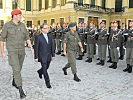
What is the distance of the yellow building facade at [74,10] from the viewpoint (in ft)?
123

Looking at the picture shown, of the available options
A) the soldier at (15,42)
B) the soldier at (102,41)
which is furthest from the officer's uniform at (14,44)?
the soldier at (102,41)

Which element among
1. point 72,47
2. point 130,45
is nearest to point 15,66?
point 72,47

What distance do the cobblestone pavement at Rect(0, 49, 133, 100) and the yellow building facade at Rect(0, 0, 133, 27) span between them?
27.3 m

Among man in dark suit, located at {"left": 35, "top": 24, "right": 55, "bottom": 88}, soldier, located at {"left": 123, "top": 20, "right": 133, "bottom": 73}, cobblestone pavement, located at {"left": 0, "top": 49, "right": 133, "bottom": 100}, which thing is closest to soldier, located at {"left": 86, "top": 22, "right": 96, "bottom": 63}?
cobblestone pavement, located at {"left": 0, "top": 49, "right": 133, "bottom": 100}

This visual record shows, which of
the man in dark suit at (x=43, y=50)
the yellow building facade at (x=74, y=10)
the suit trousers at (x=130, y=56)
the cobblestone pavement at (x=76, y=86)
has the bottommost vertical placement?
the cobblestone pavement at (x=76, y=86)

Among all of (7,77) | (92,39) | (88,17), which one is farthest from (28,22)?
(7,77)

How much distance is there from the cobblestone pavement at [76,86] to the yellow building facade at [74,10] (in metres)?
27.3

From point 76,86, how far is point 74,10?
2967 centimetres

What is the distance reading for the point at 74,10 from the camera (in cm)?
3697

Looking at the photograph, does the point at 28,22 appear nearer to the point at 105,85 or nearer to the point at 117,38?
the point at 117,38

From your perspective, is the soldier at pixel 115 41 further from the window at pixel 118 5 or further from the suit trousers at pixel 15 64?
the window at pixel 118 5

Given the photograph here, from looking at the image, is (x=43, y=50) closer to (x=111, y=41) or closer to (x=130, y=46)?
(x=130, y=46)

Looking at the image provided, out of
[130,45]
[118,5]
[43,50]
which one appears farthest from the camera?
[118,5]

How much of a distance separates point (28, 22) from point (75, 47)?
3760cm
